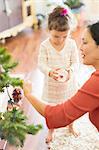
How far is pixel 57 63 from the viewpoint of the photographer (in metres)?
2.16

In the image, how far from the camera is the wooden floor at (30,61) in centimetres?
228

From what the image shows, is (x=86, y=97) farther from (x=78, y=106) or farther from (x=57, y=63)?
(x=57, y=63)

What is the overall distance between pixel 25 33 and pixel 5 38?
328 mm

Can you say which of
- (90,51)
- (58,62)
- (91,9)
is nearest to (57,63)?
(58,62)

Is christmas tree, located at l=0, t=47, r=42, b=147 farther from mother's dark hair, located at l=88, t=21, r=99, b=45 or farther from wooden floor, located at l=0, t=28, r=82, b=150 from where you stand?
wooden floor, located at l=0, t=28, r=82, b=150

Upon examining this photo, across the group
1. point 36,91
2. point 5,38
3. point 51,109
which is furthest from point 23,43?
point 51,109

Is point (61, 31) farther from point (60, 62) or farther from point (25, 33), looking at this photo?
point (25, 33)

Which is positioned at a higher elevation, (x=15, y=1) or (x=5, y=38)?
(x=15, y=1)

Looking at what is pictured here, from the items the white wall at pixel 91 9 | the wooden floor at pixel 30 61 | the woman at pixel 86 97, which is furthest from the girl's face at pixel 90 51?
the white wall at pixel 91 9

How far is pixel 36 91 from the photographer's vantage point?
9.55 ft

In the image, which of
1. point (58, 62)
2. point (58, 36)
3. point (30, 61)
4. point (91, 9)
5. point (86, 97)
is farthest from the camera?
point (91, 9)

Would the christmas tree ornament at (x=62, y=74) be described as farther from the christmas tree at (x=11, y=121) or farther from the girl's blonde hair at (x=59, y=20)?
the christmas tree at (x=11, y=121)

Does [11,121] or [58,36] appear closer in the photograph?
[11,121]

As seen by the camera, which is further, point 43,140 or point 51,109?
point 43,140
